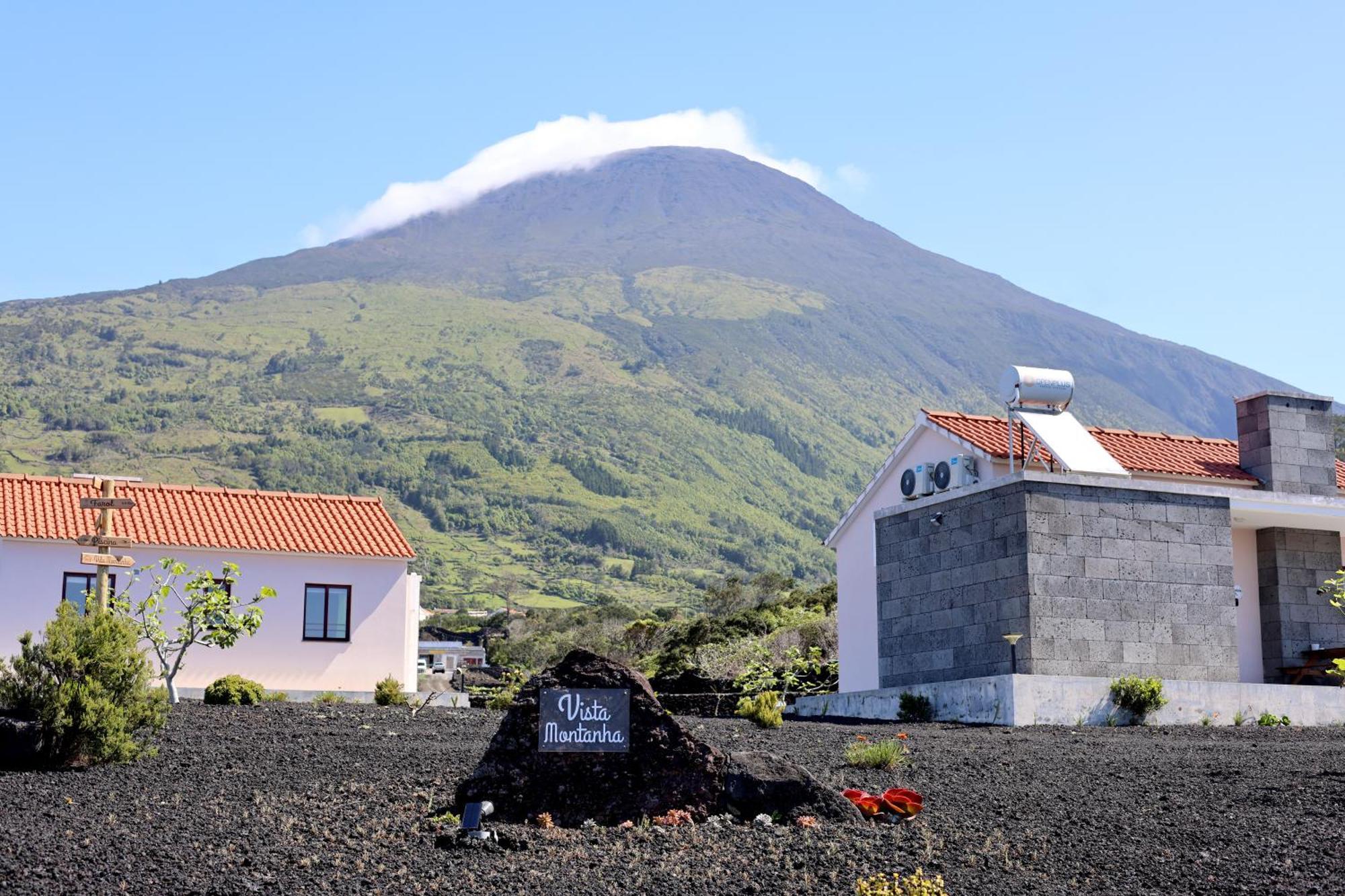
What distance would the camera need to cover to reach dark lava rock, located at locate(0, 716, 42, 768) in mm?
12141

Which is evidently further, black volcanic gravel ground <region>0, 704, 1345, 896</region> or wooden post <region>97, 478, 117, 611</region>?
wooden post <region>97, 478, 117, 611</region>

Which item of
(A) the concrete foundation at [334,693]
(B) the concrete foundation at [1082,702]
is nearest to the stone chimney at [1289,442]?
(B) the concrete foundation at [1082,702]

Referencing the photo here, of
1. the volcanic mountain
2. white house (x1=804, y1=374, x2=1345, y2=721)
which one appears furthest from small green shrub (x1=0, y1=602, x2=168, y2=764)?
the volcanic mountain

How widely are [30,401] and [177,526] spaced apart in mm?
118598

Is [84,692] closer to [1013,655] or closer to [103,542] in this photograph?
[103,542]

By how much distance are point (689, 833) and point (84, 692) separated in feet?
18.1

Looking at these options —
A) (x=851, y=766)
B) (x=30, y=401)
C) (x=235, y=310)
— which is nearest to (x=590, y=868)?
(x=851, y=766)

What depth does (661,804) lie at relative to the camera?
10.1 m

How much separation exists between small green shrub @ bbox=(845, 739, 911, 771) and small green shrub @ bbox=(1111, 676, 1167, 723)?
634 centimetres

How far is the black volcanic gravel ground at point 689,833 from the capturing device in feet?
27.8

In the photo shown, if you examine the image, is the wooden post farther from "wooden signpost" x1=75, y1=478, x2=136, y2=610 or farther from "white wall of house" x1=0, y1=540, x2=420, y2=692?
"white wall of house" x1=0, y1=540, x2=420, y2=692

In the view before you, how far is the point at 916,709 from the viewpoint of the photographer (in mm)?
18797

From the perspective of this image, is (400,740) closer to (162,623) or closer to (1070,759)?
(1070,759)

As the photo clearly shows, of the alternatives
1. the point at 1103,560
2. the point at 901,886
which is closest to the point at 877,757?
the point at 901,886
